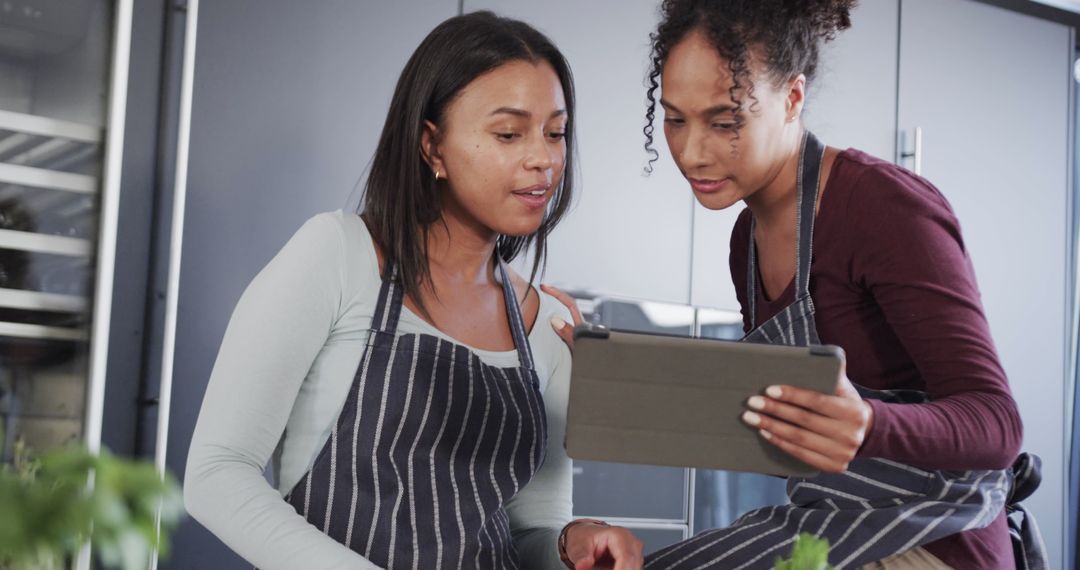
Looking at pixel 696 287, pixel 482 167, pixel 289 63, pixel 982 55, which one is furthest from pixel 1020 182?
pixel 482 167

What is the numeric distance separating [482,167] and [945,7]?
241 centimetres

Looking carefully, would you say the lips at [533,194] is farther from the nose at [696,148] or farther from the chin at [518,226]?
the nose at [696,148]

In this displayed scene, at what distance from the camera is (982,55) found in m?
3.34

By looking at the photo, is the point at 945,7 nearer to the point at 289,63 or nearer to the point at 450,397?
the point at 289,63

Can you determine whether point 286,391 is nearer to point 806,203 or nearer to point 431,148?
point 431,148

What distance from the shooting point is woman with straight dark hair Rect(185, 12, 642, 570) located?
1.21m

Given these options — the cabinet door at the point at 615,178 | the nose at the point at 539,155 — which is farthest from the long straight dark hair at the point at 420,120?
the cabinet door at the point at 615,178

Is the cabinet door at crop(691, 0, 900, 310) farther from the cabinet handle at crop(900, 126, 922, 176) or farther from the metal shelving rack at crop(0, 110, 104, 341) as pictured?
the metal shelving rack at crop(0, 110, 104, 341)

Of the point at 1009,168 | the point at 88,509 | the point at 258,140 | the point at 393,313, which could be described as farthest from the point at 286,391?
the point at 1009,168

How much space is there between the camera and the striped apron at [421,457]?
1.26 m

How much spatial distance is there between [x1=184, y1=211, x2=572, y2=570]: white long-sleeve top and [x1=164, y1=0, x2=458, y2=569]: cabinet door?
0.95 m

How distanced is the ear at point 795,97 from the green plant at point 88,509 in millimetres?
1115

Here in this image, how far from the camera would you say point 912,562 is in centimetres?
117

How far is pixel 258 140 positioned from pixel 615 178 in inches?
36.2
